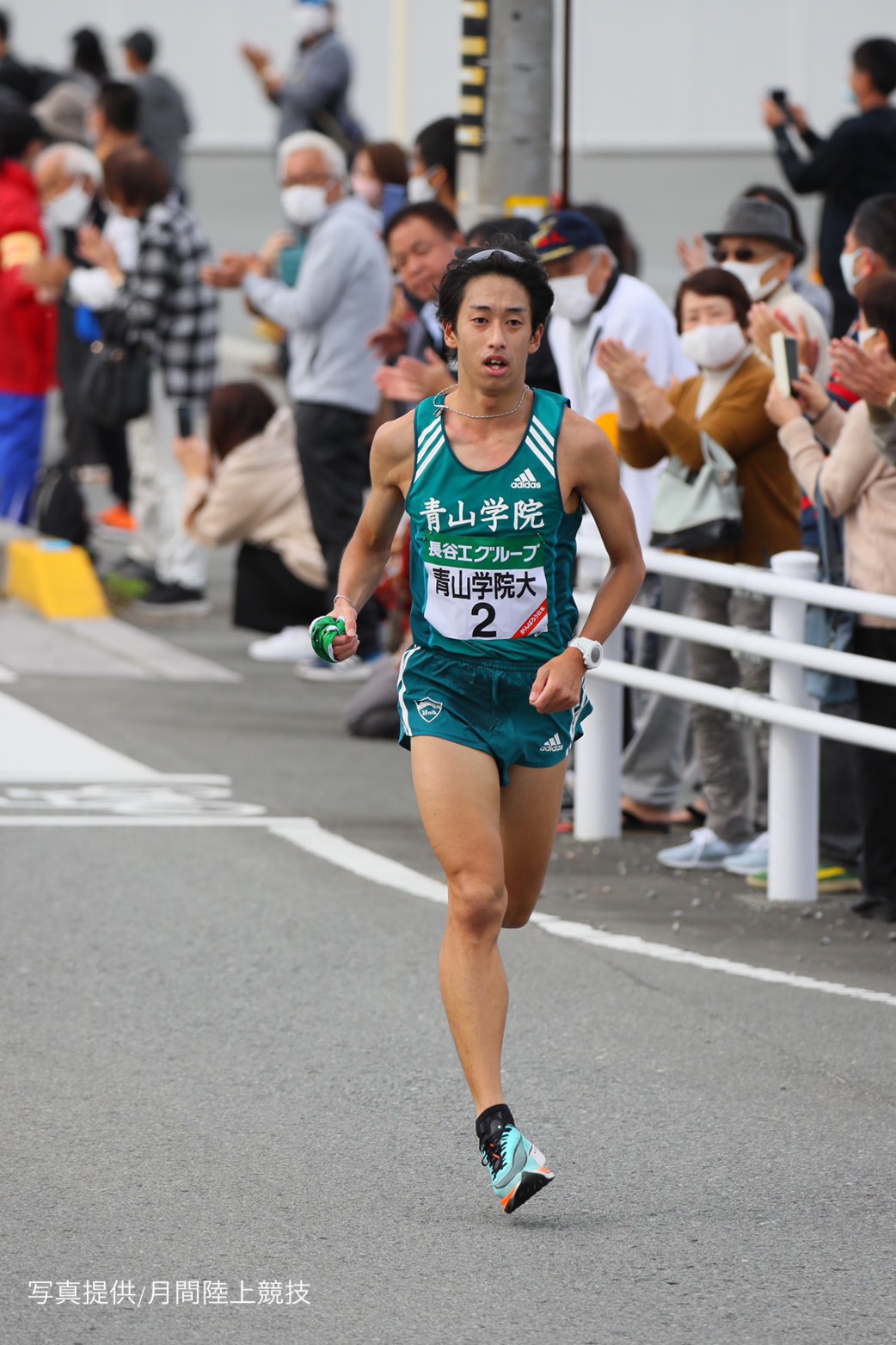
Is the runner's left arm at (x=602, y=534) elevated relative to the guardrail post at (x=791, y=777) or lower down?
elevated

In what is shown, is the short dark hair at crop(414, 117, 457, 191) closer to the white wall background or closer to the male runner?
the male runner

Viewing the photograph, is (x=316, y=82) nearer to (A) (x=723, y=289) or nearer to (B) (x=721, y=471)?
(A) (x=723, y=289)

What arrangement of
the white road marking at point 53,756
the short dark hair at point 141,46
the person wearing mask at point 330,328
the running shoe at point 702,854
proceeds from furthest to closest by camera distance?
1. the short dark hair at point 141,46
2. the person wearing mask at point 330,328
3. the white road marking at point 53,756
4. the running shoe at point 702,854

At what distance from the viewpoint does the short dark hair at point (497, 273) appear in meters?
5.39

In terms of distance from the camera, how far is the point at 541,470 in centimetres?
538

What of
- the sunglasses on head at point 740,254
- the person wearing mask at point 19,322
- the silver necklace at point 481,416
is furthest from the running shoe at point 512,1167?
the person wearing mask at point 19,322

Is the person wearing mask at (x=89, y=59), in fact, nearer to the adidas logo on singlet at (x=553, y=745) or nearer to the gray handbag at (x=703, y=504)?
the gray handbag at (x=703, y=504)

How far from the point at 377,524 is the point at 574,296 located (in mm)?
3730

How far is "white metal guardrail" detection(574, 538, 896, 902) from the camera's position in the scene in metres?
7.64

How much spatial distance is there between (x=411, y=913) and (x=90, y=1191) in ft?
9.03

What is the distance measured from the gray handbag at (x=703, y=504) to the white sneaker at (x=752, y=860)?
1.05 metres

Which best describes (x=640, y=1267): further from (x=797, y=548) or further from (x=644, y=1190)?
(x=797, y=548)

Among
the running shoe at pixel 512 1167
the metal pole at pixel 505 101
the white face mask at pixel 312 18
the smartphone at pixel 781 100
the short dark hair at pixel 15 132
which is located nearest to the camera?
the running shoe at pixel 512 1167

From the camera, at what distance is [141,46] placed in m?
19.9
